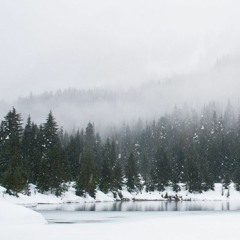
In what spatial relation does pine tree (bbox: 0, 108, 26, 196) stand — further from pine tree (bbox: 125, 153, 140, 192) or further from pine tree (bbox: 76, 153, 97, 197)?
pine tree (bbox: 125, 153, 140, 192)

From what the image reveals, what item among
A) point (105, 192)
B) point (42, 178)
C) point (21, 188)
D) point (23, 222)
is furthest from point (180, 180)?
point (23, 222)

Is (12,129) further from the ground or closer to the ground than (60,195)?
further from the ground

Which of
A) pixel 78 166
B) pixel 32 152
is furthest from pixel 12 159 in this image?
pixel 78 166

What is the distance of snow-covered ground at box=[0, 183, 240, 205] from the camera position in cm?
7543

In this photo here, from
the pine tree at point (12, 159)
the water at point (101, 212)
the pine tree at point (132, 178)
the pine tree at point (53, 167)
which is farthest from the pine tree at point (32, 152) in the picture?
the pine tree at point (132, 178)

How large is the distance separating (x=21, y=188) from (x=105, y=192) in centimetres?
3598

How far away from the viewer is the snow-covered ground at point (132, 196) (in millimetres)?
75431

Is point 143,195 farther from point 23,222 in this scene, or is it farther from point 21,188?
point 23,222

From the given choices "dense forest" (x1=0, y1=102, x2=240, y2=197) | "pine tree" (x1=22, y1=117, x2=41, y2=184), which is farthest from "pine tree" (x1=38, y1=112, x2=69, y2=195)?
"pine tree" (x1=22, y1=117, x2=41, y2=184)

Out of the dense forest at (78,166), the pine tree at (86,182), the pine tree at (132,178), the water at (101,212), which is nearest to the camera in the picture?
the water at (101,212)

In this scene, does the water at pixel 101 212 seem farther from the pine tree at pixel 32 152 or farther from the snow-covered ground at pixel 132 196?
the pine tree at pixel 32 152

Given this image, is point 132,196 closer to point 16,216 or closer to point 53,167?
point 53,167

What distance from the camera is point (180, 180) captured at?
135625 millimetres

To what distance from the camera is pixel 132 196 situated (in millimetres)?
110375
